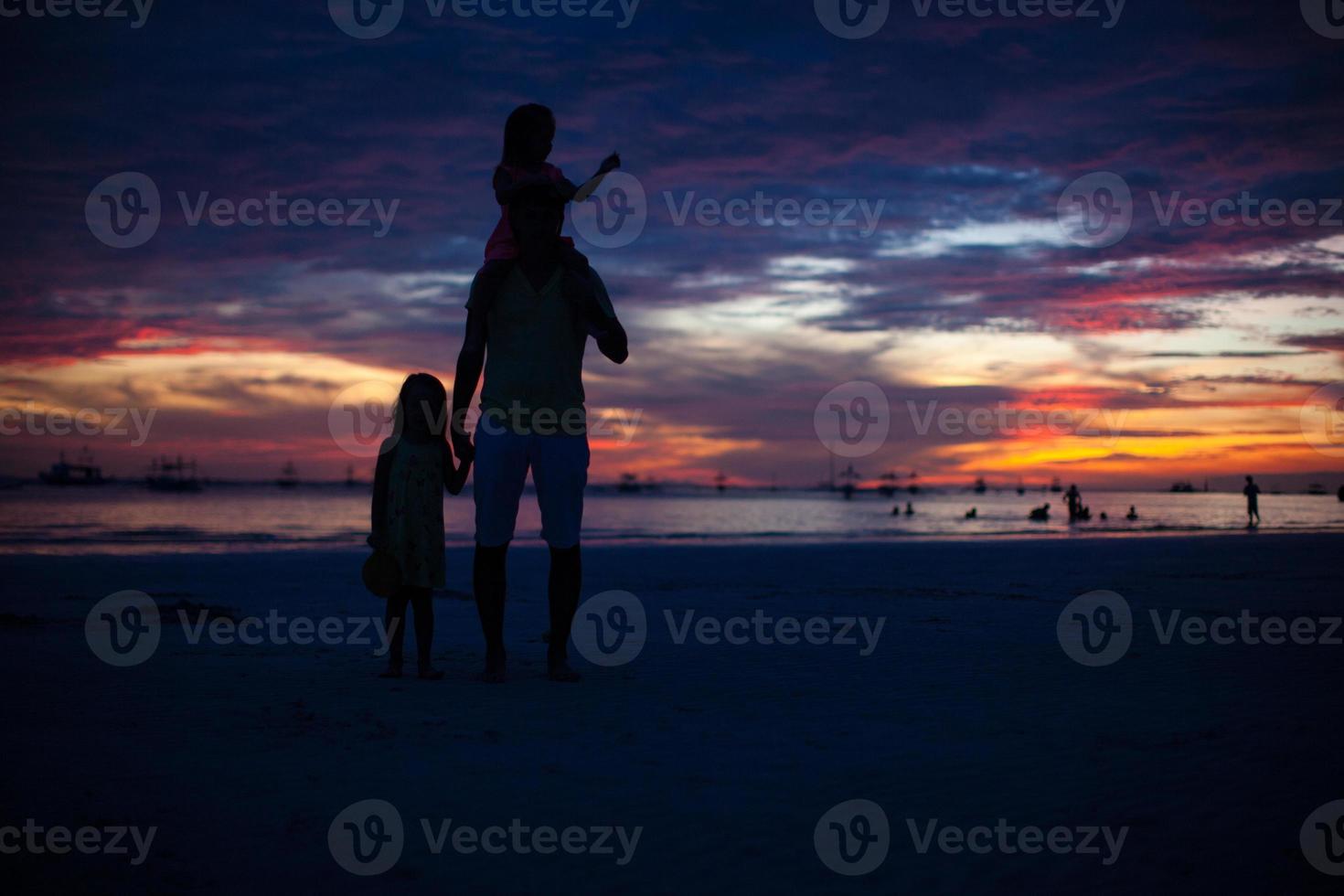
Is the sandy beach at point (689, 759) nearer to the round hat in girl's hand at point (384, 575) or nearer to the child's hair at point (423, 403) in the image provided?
the round hat in girl's hand at point (384, 575)

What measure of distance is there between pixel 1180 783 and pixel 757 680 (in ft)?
8.59

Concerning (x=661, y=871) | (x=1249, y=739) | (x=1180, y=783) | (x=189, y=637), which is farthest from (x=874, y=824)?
(x=189, y=637)

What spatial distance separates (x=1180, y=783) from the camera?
12.2 feet

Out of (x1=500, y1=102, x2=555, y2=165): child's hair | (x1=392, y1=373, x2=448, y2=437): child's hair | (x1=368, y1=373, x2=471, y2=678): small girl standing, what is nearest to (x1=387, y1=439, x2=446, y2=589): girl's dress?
(x1=368, y1=373, x2=471, y2=678): small girl standing

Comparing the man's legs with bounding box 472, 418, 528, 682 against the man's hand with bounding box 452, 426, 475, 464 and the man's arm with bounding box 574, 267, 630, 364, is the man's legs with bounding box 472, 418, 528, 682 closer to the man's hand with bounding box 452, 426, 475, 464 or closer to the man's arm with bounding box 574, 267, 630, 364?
the man's hand with bounding box 452, 426, 475, 464

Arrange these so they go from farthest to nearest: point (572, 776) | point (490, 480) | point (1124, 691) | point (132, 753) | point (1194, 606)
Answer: point (1194, 606) → point (1124, 691) → point (490, 480) → point (132, 753) → point (572, 776)

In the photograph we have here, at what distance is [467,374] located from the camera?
5.32 metres

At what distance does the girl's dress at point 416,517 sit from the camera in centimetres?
558

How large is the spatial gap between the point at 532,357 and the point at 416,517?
1.32 metres

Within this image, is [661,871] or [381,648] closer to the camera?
[661,871]

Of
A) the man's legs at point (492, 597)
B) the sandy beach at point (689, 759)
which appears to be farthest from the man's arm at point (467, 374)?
the sandy beach at point (689, 759)

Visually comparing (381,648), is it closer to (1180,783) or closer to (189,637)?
(189,637)

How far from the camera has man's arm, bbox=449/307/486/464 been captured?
17.3 feet

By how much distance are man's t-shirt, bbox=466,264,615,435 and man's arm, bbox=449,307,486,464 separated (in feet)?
0.16
